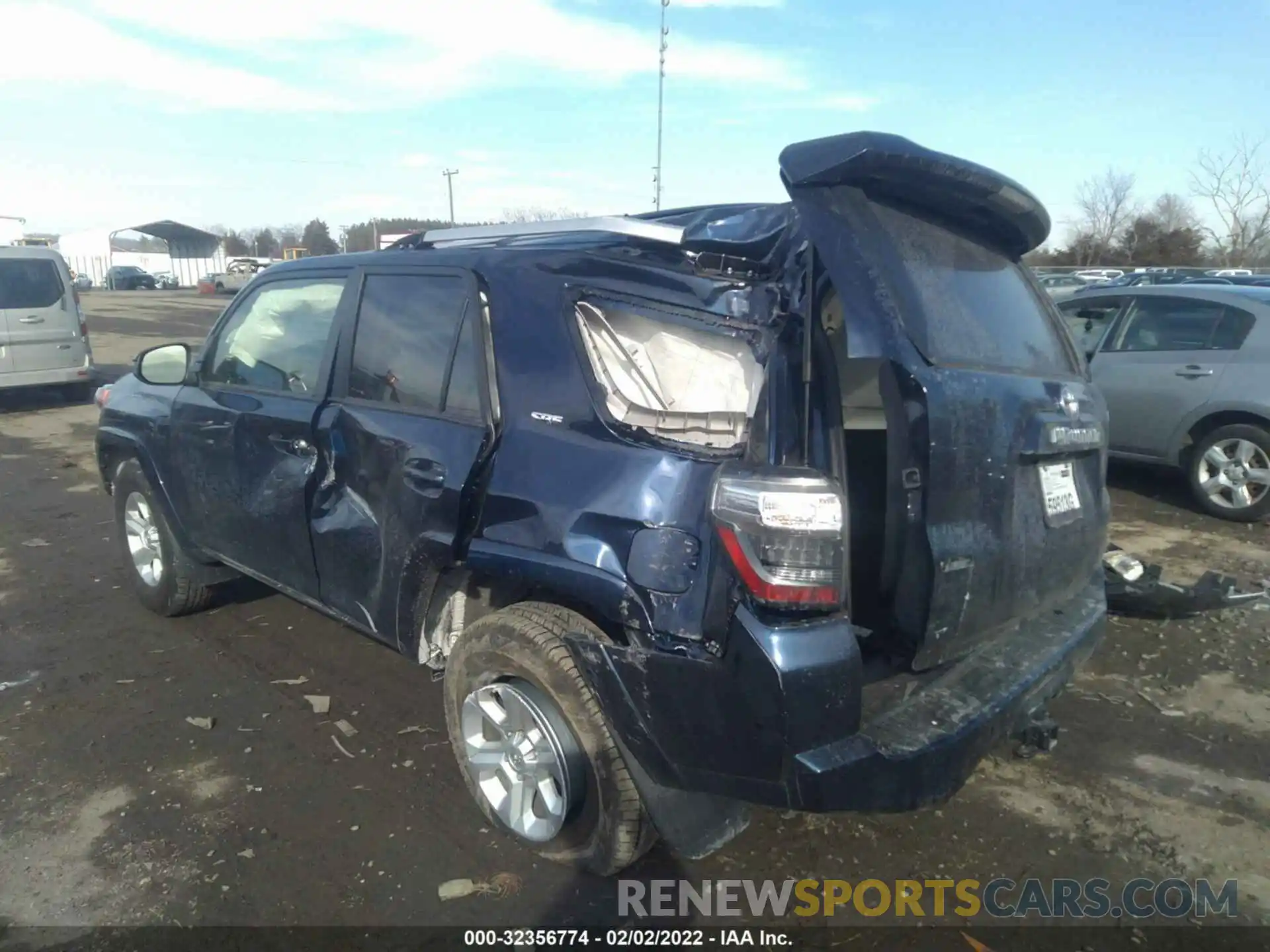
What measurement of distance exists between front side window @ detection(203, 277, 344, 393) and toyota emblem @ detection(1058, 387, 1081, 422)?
8.76 ft

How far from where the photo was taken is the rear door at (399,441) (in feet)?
9.75

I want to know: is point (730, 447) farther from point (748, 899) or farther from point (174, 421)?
point (174, 421)

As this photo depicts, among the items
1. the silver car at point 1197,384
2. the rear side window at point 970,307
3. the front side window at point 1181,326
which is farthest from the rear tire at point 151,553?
the front side window at point 1181,326

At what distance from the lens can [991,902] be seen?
9.23 ft

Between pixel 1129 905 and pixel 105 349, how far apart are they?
20.6m

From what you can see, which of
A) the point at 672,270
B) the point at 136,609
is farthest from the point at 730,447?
the point at 136,609

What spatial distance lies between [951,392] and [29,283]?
41.4 feet

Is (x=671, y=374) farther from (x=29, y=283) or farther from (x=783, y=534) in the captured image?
(x=29, y=283)

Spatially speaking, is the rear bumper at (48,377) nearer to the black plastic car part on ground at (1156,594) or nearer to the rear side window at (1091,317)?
the rear side window at (1091,317)

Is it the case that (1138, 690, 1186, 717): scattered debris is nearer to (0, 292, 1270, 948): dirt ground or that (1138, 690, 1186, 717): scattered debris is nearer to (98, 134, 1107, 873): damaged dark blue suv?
(0, 292, 1270, 948): dirt ground

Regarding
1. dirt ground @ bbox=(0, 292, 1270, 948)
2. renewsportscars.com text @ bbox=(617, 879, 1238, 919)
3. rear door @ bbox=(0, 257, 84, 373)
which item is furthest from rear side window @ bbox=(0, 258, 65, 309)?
renewsportscars.com text @ bbox=(617, 879, 1238, 919)

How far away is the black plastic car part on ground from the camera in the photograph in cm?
450

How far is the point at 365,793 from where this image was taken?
337 centimetres

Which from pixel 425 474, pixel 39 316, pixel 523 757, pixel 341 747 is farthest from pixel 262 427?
pixel 39 316
